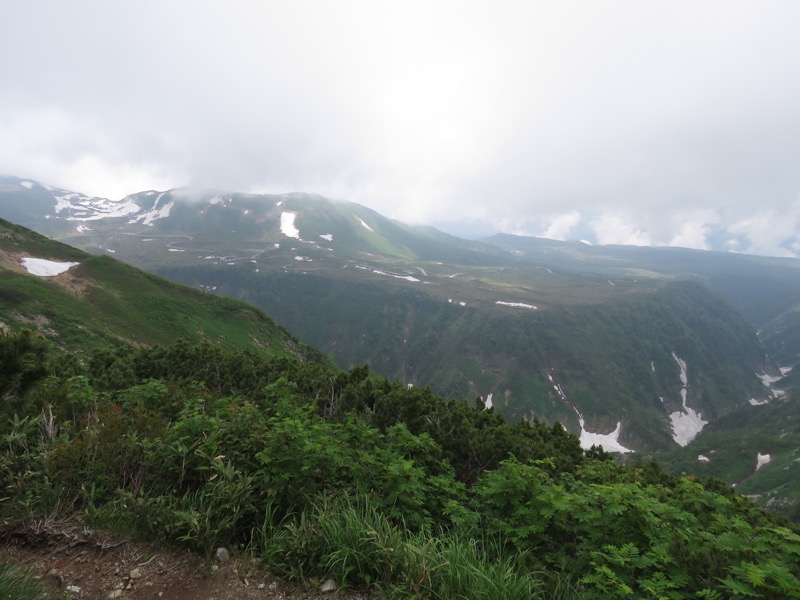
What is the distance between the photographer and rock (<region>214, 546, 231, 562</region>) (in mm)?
4952

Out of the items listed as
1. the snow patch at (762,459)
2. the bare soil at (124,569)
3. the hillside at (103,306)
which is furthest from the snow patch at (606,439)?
the bare soil at (124,569)

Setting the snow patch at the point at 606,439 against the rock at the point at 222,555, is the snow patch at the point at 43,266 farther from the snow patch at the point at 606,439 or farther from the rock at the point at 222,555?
the snow patch at the point at 606,439

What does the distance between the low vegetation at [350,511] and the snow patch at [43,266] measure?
60968 millimetres

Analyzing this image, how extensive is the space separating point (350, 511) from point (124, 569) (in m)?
2.86

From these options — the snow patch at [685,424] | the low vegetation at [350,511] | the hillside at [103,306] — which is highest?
the low vegetation at [350,511]

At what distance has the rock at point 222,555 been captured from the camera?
4.95 metres

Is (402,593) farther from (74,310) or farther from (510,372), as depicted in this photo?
(510,372)

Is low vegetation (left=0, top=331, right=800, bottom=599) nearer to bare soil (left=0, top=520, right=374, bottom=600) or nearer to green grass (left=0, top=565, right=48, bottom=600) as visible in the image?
bare soil (left=0, top=520, right=374, bottom=600)

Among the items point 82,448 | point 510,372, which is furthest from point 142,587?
point 510,372

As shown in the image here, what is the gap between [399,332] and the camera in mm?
195750

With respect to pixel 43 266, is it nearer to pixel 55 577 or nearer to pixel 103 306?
pixel 103 306

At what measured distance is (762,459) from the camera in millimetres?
134875

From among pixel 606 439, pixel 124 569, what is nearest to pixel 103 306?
pixel 124 569

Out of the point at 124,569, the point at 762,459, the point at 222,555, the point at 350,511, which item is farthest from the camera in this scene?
the point at 762,459
